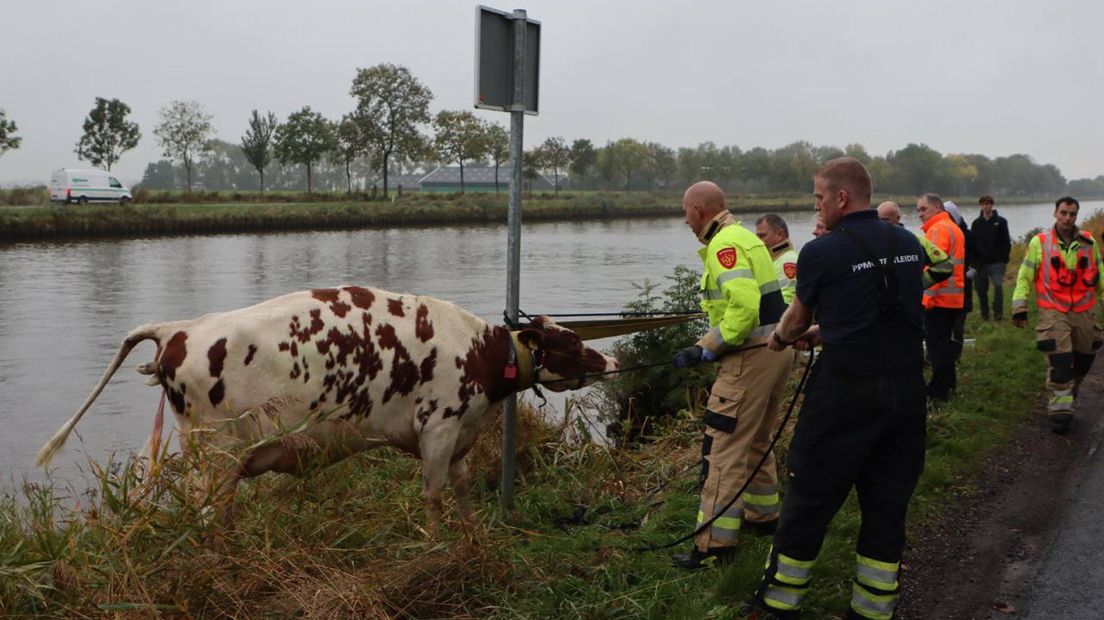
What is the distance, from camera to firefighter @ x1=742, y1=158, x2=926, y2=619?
414 centimetres

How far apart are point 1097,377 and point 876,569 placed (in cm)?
772

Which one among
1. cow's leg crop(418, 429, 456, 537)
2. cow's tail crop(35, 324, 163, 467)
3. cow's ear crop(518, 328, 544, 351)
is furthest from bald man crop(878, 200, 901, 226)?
cow's tail crop(35, 324, 163, 467)

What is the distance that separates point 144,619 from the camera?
12.1 feet

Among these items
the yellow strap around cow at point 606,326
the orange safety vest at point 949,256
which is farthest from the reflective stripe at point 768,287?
the orange safety vest at point 949,256

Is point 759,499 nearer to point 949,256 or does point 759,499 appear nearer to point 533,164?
point 949,256

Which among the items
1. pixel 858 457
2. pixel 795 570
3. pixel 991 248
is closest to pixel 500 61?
pixel 858 457

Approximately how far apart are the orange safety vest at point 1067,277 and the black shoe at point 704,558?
5.03 m

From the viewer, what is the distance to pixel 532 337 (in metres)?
5.98

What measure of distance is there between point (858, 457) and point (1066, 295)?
541 centimetres

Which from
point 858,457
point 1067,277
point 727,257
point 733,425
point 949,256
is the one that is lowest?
point 733,425

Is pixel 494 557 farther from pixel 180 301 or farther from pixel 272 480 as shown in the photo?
pixel 180 301

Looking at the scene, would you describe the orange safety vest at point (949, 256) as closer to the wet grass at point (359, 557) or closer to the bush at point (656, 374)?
the bush at point (656, 374)

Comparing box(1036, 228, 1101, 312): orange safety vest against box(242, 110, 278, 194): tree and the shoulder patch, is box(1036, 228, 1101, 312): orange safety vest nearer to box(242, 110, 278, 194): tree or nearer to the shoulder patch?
the shoulder patch

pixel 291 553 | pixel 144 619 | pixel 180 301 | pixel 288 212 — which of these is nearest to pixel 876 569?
pixel 291 553
